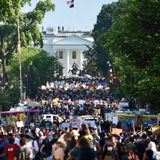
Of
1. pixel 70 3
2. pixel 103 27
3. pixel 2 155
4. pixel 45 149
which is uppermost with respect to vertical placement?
pixel 103 27

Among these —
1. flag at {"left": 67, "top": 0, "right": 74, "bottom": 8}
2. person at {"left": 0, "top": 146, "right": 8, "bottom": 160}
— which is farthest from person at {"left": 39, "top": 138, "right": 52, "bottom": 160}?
flag at {"left": 67, "top": 0, "right": 74, "bottom": 8}

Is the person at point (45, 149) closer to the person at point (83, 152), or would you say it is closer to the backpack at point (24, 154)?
the backpack at point (24, 154)

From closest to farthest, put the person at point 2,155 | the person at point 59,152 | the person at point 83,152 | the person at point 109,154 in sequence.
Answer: the person at point 109,154 < the person at point 83,152 < the person at point 59,152 < the person at point 2,155

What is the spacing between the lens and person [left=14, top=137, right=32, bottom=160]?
2173cm

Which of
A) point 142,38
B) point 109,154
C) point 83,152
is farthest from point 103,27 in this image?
point 109,154

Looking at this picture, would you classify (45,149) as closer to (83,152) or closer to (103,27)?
(83,152)

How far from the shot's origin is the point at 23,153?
2195cm

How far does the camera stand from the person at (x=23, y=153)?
71.3 ft

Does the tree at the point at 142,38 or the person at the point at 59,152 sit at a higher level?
the tree at the point at 142,38

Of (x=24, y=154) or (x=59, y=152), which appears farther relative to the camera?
(x=24, y=154)

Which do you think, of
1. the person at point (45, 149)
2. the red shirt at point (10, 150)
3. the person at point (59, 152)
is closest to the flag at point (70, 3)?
the person at point (45, 149)

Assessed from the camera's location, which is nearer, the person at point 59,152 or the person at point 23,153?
the person at point 59,152

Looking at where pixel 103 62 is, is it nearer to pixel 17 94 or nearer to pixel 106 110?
pixel 17 94

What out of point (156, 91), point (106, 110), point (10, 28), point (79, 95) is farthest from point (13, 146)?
point (79, 95)
